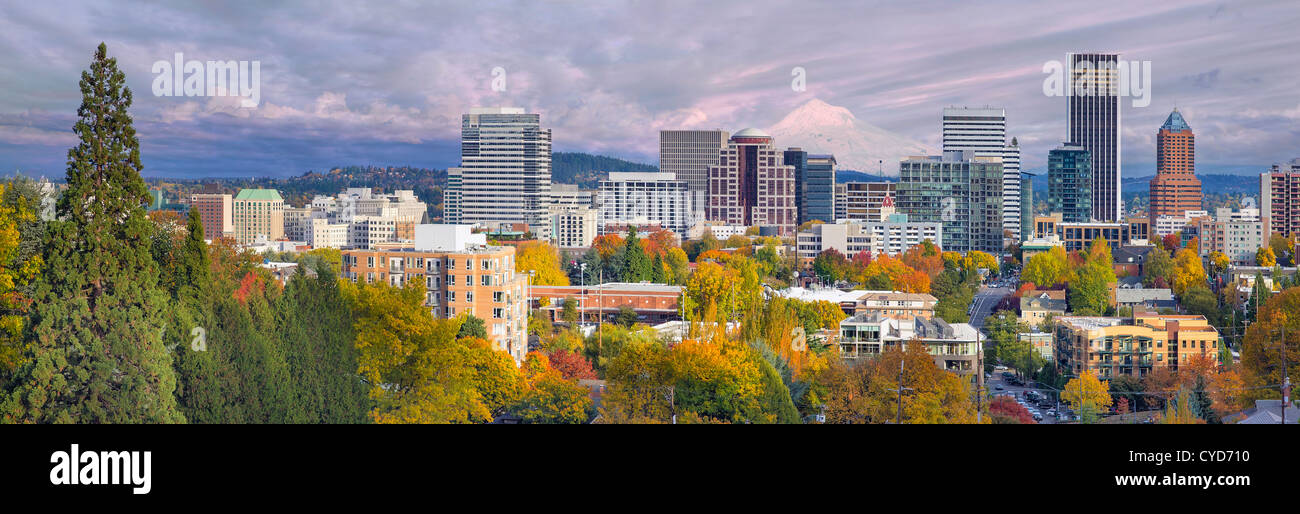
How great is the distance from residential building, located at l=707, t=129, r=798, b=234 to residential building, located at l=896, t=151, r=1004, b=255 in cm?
1757

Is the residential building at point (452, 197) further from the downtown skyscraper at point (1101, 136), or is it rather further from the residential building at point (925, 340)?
the residential building at point (925, 340)

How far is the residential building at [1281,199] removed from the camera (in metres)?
46.9

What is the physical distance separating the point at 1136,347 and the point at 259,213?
52141mm

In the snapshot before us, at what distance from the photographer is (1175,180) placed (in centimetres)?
7331

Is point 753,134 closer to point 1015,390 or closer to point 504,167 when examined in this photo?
point 504,167

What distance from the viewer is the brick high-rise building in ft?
242

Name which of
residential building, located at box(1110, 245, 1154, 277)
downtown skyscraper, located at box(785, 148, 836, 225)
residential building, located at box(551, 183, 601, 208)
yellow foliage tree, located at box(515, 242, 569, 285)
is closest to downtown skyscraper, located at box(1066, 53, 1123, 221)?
downtown skyscraper, located at box(785, 148, 836, 225)

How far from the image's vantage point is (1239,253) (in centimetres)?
4741

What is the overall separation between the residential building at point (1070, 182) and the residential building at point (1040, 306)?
170ft

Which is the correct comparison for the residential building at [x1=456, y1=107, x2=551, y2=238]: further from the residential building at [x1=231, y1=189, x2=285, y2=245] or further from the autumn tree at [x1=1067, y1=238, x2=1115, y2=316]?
the autumn tree at [x1=1067, y1=238, x2=1115, y2=316]

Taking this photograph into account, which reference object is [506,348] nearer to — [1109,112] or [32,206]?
[32,206]

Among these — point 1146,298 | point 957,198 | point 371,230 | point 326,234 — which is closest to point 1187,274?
point 1146,298

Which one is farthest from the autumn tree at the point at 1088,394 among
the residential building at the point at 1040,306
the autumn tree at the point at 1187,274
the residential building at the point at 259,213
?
the residential building at the point at 259,213
